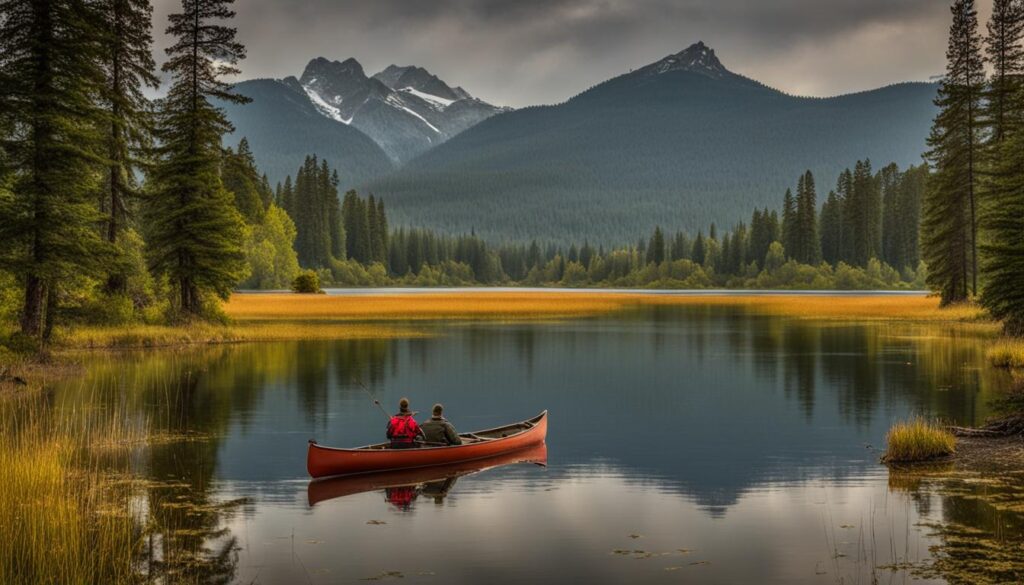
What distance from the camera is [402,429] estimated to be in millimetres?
19578

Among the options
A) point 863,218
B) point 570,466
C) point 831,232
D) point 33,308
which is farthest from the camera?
point 831,232

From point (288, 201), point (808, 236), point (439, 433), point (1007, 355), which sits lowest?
point (439, 433)

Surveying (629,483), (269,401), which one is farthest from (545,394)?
(629,483)

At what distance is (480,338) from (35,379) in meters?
29.5

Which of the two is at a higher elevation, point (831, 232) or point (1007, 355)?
point (831, 232)

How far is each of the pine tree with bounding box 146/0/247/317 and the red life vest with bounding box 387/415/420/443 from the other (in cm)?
3111

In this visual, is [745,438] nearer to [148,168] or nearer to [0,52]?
[0,52]

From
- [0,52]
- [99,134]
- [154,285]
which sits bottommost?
[154,285]

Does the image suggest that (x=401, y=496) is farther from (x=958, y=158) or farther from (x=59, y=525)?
(x=958, y=158)

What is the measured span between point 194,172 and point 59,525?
3712 cm

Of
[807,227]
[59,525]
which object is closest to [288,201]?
[807,227]

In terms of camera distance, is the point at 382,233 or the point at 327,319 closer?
the point at 327,319

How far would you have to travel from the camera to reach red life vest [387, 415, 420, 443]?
64.2ft

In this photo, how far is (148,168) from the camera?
151 feet
